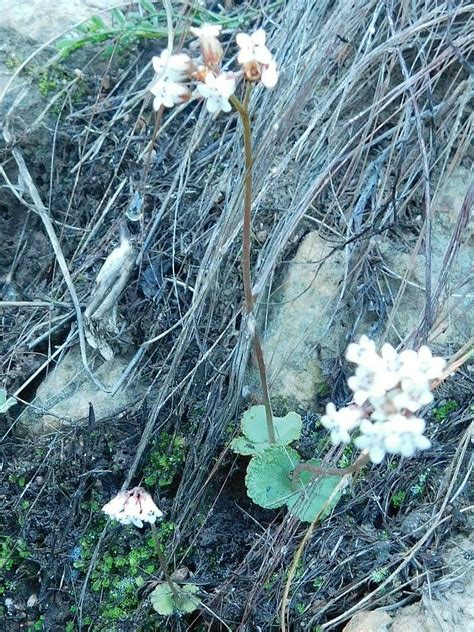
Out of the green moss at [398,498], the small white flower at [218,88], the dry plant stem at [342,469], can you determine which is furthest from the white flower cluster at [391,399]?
the green moss at [398,498]

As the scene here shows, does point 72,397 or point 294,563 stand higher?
point 294,563

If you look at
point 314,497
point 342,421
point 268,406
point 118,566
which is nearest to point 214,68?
point 342,421

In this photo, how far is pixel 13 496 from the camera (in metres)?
2.30

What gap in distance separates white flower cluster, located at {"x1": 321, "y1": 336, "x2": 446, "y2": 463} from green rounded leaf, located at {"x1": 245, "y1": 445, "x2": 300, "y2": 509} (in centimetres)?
69

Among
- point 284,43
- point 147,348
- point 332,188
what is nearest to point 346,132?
point 332,188

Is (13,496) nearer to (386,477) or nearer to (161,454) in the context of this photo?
(161,454)

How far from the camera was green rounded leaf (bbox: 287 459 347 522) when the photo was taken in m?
1.99

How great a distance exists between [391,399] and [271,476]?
31.7 inches

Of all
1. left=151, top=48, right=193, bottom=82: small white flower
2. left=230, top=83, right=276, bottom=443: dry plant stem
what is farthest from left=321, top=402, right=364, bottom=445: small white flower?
left=151, top=48, right=193, bottom=82: small white flower

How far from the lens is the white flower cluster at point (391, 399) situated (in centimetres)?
136

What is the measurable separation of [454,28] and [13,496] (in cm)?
221

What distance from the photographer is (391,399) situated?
4.58 ft

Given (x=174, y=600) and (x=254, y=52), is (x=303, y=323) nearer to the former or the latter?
(x=174, y=600)

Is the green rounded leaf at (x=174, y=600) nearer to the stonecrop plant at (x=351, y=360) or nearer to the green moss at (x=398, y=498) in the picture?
the stonecrop plant at (x=351, y=360)
